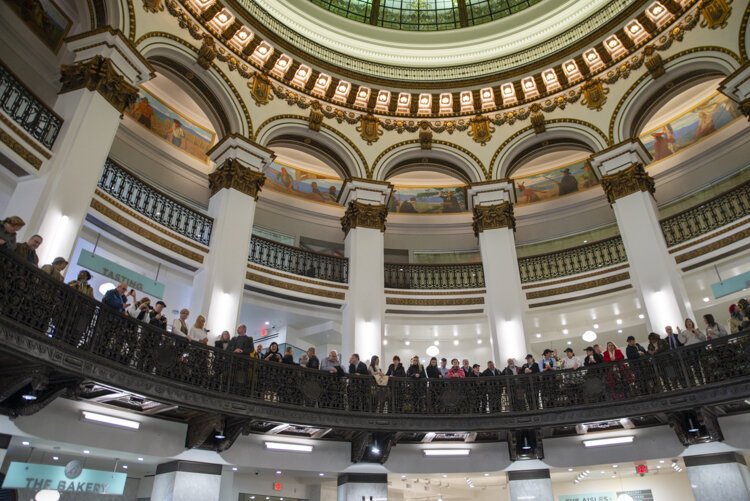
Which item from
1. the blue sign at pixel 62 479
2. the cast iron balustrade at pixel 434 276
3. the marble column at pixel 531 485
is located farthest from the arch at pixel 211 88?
the marble column at pixel 531 485

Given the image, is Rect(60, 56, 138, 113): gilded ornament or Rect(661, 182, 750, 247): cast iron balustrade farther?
Rect(661, 182, 750, 247): cast iron balustrade

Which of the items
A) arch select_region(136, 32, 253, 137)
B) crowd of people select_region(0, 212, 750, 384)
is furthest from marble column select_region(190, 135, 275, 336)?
crowd of people select_region(0, 212, 750, 384)

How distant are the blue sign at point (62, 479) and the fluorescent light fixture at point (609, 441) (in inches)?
357

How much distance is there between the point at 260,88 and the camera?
1630 centimetres

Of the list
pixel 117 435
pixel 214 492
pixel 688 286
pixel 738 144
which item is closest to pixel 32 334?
pixel 117 435

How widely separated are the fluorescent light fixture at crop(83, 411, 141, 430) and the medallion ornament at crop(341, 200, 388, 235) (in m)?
8.63

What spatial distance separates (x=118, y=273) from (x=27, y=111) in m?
4.03

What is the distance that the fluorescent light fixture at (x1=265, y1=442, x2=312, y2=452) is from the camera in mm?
10597

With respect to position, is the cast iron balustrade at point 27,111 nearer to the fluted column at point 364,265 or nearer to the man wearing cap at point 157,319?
the man wearing cap at point 157,319

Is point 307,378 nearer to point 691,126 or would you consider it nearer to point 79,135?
point 79,135

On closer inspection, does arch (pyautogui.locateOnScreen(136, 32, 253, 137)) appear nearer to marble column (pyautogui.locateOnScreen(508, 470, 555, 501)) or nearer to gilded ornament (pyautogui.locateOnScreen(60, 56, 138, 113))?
gilded ornament (pyautogui.locateOnScreen(60, 56, 138, 113))

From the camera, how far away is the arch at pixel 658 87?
14648mm

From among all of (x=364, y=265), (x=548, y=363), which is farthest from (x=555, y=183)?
(x=548, y=363)

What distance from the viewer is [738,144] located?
654 inches
